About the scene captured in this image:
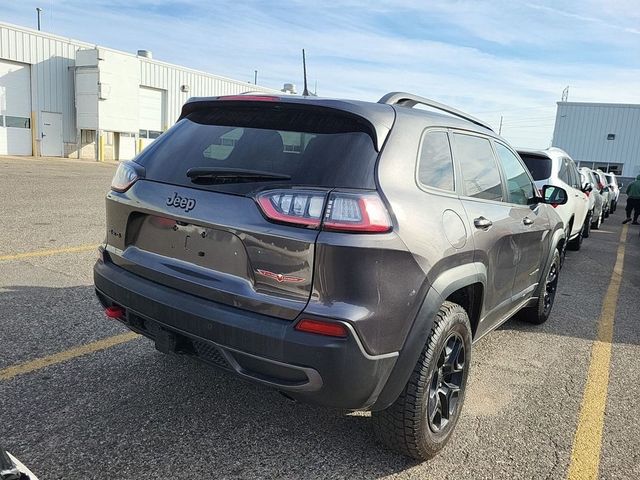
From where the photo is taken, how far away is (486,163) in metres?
3.52

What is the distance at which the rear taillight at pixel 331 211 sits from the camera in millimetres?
2227

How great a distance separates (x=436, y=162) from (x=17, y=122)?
2829 cm

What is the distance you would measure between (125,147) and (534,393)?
3141 centimetres

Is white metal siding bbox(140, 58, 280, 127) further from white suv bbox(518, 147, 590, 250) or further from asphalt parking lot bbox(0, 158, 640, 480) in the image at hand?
asphalt parking lot bbox(0, 158, 640, 480)

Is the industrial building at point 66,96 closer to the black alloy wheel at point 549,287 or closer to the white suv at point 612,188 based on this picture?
the white suv at point 612,188

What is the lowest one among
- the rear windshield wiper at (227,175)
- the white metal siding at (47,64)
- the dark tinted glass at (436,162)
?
the rear windshield wiper at (227,175)

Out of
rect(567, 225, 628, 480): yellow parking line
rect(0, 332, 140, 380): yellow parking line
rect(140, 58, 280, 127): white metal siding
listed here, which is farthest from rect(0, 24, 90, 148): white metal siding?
rect(567, 225, 628, 480): yellow parking line

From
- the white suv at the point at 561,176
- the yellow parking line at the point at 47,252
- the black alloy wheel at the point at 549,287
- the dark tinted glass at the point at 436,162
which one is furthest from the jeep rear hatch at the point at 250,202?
the white suv at the point at 561,176

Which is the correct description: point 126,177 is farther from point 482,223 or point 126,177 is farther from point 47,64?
point 47,64

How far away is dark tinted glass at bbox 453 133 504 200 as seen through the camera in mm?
3143

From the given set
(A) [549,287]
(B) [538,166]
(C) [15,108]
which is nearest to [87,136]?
(C) [15,108]

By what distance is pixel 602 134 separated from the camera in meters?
42.4

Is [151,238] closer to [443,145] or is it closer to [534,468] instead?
[443,145]

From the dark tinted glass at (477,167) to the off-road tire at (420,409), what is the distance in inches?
31.9
